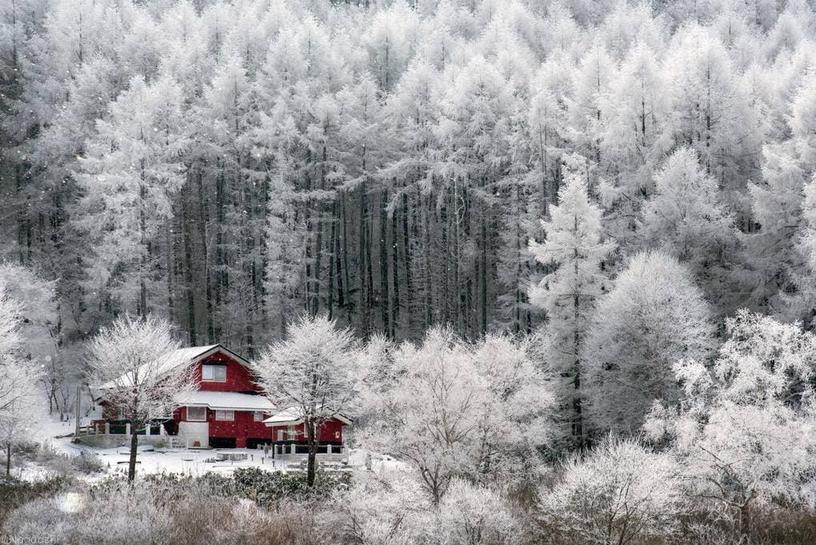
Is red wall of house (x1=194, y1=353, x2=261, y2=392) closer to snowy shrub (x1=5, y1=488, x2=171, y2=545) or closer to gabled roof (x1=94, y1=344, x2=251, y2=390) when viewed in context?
gabled roof (x1=94, y1=344, x2=251, y2=390)

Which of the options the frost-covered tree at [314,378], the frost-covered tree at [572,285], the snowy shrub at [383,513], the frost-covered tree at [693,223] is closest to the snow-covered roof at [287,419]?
the frost-covered tree at [314,378]

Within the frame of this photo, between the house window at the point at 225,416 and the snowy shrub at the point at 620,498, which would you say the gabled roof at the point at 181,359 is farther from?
the snowy shrub at the point at 620,498

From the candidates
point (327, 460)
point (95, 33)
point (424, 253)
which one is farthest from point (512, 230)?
point (95, 33)

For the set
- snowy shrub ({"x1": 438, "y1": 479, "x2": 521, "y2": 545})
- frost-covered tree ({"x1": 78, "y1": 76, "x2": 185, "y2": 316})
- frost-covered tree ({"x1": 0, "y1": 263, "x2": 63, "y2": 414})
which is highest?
frost-covered tree ({"x1": 78, "y1": 76, "x2": 185, "y2": 316})

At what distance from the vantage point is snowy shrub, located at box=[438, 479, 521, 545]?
24109 mm

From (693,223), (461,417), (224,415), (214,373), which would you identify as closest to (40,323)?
(214,373)

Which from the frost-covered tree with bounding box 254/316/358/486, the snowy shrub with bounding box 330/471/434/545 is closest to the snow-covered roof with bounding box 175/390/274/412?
the frost-covered tree with bounding box 254/316/358/486

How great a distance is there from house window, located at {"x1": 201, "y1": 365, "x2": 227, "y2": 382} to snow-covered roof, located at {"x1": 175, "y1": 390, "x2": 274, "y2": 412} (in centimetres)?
77

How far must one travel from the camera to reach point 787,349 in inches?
1038

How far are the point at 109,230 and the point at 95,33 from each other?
14.1 metres

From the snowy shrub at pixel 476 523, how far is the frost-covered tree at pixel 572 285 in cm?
1244

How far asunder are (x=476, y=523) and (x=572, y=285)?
15.4 meters

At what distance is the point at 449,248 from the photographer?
1927 inches

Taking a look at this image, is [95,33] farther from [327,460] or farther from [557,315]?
[557,315]
